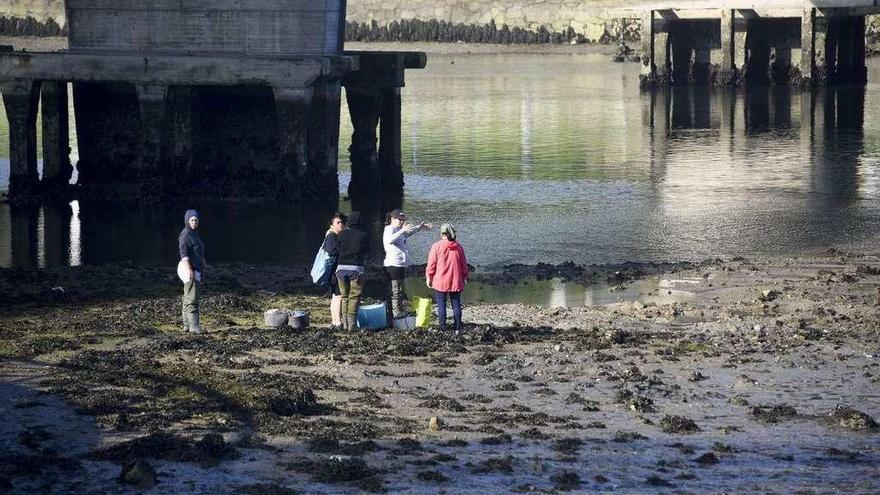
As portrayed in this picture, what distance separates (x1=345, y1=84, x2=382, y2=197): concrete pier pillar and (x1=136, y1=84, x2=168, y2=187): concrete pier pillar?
462cm

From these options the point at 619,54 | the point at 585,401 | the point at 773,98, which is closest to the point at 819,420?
the point at 585,401

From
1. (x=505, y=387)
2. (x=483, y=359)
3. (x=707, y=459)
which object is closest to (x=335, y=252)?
(x=483, y=359)

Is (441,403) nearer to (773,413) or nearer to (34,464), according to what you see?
(773,413)

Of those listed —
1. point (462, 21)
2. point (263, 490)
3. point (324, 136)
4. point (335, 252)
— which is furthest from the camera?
point (462, 21)

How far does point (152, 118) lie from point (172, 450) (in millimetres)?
21710

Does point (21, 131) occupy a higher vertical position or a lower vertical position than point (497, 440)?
higher

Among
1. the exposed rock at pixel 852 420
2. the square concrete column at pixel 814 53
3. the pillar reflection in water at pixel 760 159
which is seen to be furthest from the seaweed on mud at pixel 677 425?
the square concrete column at pixel 814 53

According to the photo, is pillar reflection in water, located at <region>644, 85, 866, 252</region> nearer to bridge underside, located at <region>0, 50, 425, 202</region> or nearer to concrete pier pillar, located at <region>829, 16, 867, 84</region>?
concrete pier pillar, located at <region>829, 16, 867, 84</region>

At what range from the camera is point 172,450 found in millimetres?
13938

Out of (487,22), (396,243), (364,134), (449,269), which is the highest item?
(487,22)

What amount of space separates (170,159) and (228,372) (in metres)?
19.1

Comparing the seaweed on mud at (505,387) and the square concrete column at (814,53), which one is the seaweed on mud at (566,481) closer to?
the seaweed on mud at (505,387)

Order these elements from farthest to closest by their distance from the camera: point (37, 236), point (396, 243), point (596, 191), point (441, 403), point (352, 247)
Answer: point (596, 191)
point (37, 236)
point (396, 243)
point (352, 247)
point (441, 403)

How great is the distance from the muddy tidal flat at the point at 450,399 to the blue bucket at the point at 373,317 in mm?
439
